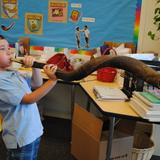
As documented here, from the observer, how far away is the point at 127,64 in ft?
1.69

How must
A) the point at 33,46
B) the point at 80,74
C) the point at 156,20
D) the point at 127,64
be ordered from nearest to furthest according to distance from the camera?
the point at 127,64, the point at 80,74, the point at 156,20, the point at 33,46

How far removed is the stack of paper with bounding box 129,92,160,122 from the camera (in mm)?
1486

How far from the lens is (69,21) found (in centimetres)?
293

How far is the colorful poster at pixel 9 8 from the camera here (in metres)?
3.04

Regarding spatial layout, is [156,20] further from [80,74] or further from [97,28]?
[80,74]

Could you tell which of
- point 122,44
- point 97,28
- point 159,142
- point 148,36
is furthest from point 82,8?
point 159,142

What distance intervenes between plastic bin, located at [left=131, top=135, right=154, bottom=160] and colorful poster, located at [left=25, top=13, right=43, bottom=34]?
5.37 ft

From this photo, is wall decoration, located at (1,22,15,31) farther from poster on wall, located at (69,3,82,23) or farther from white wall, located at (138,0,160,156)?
white wall, located at (138,0,160,156)

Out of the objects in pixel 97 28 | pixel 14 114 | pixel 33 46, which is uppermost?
pixel 97 28

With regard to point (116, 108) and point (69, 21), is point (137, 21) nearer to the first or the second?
point (69, 21)

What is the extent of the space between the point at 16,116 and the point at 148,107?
75cm

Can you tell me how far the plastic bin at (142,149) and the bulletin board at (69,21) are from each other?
1076 millimetres

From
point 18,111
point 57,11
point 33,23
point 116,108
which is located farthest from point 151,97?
point 33,23

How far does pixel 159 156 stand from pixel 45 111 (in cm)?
149
